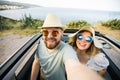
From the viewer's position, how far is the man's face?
85.8 inches

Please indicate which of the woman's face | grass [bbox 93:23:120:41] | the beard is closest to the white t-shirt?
the woman's face

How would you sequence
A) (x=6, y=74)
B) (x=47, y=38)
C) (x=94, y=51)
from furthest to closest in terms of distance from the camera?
(x=94, y=51)
(x=47, y=38)
(x=6, y=74)

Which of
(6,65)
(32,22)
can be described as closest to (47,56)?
(6,65)

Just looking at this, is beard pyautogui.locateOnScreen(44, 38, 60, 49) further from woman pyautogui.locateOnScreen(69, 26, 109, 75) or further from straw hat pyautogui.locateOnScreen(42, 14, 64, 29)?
woman pyautogui.locateOnScreen(69, 26, 109, 75)

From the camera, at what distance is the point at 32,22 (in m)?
23.0

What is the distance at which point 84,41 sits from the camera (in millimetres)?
2783

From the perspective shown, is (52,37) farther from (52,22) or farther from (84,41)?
(84,41)

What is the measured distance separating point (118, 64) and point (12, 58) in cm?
143

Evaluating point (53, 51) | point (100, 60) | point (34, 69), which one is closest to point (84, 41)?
point (100, 60)

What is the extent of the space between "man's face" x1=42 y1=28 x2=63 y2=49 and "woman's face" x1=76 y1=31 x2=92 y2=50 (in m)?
0.69

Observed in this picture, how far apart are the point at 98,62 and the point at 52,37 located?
2.79ft

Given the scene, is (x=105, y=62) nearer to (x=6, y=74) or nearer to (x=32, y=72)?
(x=32, y=72)

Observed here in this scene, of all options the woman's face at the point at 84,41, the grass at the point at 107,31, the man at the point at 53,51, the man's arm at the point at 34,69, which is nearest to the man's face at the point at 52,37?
the man at the point at 53,51

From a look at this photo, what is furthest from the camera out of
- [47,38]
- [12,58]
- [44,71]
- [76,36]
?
[76,36]
